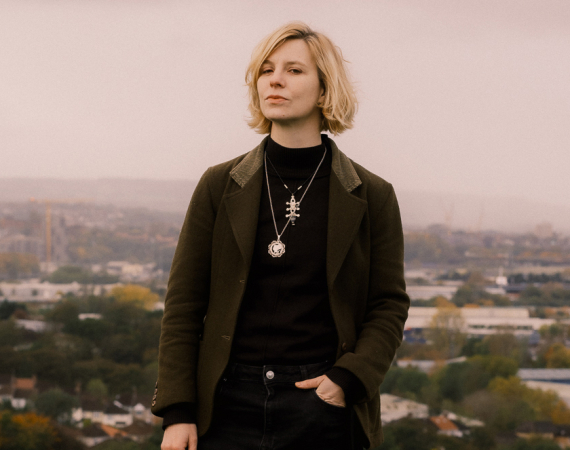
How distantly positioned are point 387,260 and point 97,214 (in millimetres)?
32057

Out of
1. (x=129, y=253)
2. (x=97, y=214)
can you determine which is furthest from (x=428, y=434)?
(x=97, y=214)

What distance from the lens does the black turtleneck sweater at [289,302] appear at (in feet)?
5.05

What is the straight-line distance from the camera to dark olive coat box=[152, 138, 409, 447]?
1562 millimetres

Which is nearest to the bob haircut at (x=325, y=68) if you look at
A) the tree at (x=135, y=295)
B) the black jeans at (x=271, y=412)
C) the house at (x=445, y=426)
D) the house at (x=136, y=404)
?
the black jeans at (x=271, y=412)

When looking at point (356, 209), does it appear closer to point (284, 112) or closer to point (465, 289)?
point (284, 112)

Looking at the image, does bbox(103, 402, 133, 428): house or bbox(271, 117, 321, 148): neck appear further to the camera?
bbox(103, 402, 133, 428): house

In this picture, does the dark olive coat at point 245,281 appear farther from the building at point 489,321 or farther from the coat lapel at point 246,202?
the building at point 489,321

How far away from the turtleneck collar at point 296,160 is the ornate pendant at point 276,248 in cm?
20

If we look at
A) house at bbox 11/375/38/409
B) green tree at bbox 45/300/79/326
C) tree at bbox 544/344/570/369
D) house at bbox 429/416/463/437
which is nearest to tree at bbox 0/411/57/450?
house at bbox 11/375/38/409

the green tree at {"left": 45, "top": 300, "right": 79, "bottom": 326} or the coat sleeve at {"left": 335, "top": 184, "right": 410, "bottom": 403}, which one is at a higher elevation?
the coat sleeve at {"left": 335, "top": 184, "right": 410, "bottom": 403}

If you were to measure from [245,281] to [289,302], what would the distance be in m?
0.12

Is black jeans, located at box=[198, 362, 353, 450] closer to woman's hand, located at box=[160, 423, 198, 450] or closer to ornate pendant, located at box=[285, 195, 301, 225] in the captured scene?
woman's hand, located at box=[160, 423, 198, 450]

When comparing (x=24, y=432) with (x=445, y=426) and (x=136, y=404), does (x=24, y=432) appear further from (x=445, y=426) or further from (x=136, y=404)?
(x=445, y=426)

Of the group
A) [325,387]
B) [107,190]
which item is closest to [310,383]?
A: [325,387]
